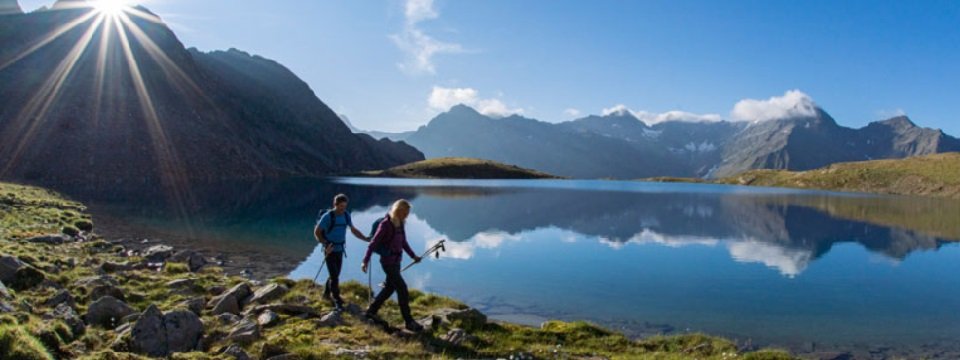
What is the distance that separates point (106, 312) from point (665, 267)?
28.4 metres

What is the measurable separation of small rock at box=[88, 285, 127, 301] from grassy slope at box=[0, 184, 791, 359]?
0.32 m

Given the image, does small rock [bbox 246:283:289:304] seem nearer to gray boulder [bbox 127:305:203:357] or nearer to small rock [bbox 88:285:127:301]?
small rock [bbox 88:285:127:301]

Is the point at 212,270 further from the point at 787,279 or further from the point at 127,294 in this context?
the point at 787,279

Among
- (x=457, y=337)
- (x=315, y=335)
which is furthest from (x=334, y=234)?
(x=457, y=337)

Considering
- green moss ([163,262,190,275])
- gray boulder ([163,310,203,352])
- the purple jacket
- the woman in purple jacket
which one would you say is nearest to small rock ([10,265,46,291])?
green moss ([163,262,190,275])

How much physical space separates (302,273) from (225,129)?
17125cm

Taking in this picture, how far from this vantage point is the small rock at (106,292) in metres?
15.6

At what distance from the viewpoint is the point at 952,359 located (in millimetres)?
16984

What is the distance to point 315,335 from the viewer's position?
12672 mm

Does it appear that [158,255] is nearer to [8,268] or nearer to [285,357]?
[8,268]

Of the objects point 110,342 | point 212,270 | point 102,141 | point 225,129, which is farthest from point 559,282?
point 225,129

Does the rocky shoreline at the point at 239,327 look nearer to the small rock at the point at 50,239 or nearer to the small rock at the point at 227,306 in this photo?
the small rock at the point at 227,306

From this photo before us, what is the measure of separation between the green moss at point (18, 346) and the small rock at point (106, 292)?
820 centimetres

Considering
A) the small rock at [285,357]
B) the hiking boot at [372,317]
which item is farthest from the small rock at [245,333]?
the hiking boot at [372,317]
